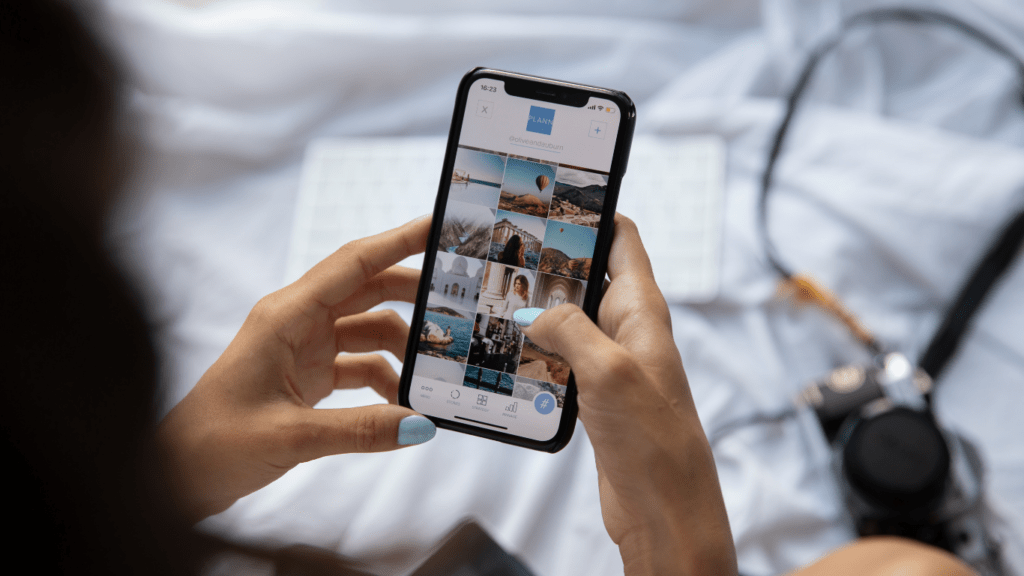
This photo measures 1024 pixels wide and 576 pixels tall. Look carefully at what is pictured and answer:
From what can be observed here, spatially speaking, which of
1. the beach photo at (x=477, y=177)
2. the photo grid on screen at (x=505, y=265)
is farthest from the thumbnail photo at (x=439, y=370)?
the beach photo at (x=477, y=177)

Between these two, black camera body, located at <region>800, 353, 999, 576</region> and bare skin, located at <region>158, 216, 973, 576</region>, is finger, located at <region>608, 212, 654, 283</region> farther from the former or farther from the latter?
black camera body, located at <region>800, 353, 999, 576</region>

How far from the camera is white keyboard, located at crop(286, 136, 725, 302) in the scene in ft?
1.83

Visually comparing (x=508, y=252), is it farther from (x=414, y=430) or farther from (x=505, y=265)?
(x=414, y=430)

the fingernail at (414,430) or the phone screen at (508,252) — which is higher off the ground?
the phone screen at (508,252)

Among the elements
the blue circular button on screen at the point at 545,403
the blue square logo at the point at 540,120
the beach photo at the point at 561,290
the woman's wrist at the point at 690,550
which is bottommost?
the woman's wrist at the point at 690,550

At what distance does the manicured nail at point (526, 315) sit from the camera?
364 millimetres

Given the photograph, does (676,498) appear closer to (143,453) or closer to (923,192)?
(143,453)

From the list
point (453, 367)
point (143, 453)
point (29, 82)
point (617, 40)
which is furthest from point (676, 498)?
point (617, 40)

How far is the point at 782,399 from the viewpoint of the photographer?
55cm

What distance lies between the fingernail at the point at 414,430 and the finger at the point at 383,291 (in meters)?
0.08

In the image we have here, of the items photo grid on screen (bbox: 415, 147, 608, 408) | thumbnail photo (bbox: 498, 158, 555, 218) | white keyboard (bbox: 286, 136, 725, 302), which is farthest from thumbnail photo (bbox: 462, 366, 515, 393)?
white keyboard (bbox: 286, 136, 725, 302)

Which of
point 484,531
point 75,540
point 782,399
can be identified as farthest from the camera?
point 782,399

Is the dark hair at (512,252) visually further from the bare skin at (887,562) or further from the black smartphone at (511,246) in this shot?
the bare skin at (887,562)

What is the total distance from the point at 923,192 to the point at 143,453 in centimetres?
69
